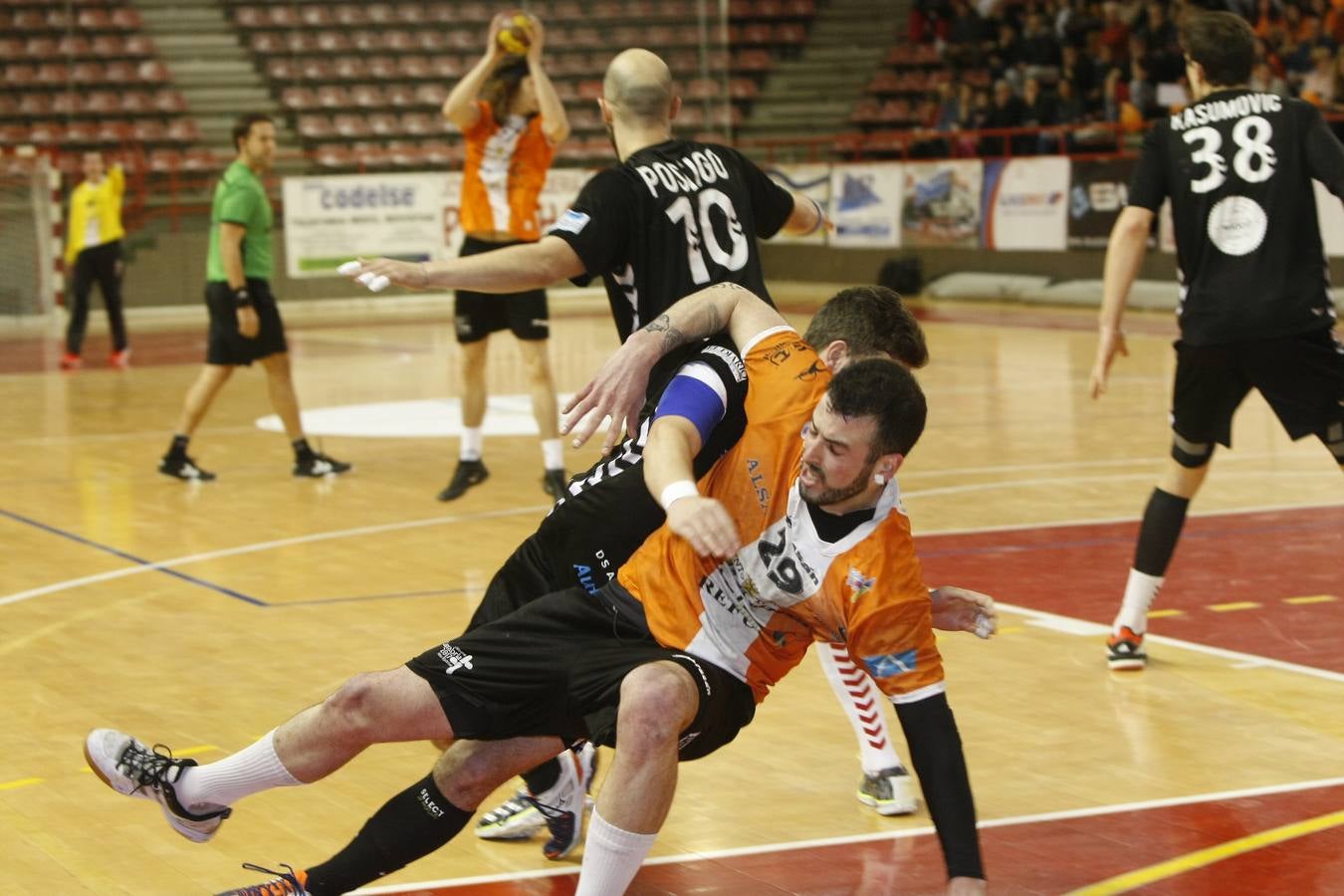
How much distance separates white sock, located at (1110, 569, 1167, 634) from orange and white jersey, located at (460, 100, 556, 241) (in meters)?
4.89

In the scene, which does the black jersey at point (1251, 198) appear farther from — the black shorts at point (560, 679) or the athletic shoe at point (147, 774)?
the athletic shoe at point (147, 774)

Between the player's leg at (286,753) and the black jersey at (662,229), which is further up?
the black jersey at (662,229)

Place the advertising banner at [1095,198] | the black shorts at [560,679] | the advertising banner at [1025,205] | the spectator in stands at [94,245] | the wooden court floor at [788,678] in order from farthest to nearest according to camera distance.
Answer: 1. the advertising banner at [1025,205]
2. the advertising banner at [1095,198]
3. the spectator in stands at [94,245]
4. the wooden court floor at [788,678]
5. the black shorts at [560,679]

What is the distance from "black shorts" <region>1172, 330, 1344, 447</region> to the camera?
20.1 ft

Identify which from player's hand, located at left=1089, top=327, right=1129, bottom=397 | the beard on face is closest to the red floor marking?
player's hand, located at left=1089, top=327, right=1129, bottom=397

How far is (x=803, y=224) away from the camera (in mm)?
5965

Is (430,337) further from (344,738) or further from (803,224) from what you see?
(344,738)

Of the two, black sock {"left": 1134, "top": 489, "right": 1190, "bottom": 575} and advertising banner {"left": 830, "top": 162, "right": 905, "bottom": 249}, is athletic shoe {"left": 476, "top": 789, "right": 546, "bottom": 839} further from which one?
advertising banner {"left": 830, "top": 162, "right": 905, "bottom": 249}

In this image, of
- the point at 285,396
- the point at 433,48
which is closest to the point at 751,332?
the point at 285,396

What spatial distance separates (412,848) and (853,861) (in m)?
1.15

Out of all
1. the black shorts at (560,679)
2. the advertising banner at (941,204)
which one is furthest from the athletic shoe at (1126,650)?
the advertising banner at (941,204)

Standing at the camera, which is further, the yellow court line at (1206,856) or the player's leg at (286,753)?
the yellow court line at (1206,856)

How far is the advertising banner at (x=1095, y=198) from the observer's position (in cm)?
2128

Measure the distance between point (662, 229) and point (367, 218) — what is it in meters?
19.1
